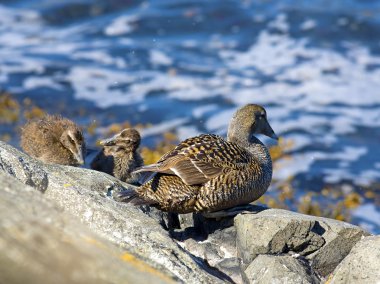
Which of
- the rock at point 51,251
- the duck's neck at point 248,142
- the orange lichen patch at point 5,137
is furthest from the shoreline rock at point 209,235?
the orange lichen patch at point 5,137

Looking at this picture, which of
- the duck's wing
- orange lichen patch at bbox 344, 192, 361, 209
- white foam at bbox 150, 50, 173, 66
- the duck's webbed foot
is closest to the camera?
the duck's wing

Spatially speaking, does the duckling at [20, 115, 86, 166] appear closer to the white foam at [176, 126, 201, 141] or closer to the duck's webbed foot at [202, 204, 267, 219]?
the duck's webbed foot at [202, 204, 267, 219]

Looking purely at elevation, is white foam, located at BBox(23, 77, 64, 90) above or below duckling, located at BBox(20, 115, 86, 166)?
below

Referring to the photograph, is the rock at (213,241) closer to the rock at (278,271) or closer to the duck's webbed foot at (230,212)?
the duck's webbed foot at (230,212)

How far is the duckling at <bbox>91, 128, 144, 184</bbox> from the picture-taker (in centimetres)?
846

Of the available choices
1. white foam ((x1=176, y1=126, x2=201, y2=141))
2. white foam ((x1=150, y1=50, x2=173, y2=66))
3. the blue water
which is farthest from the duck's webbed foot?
white foam ((x1=150, y1=50, x2=173, y2=66))

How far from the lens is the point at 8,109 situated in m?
15.8

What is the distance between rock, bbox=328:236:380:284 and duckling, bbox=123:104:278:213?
51.4 inches

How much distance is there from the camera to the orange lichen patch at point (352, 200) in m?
12.7

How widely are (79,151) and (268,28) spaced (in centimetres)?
1485

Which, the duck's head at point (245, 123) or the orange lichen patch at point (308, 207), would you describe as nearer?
the duck's head at point (245, 123)

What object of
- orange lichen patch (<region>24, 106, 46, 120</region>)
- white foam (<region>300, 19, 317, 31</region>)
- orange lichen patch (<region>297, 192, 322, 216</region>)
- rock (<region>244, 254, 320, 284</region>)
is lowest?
white foam (<region>300, 19, 317, 31</region>)

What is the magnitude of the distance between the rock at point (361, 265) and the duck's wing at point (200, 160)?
1.46 metres

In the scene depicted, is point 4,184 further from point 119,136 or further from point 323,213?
point 323,213
